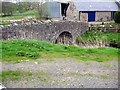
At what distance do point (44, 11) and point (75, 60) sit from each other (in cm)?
3463

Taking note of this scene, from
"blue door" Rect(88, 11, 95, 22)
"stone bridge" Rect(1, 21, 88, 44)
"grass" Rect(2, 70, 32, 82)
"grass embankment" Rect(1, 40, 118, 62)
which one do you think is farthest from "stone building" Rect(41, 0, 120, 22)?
"grass" Rect(2, 70, 32, 82)

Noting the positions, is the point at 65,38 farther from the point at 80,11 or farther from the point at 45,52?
the point at 80,11

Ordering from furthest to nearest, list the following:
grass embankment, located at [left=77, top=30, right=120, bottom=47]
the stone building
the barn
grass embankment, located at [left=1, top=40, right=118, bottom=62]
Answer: the barn
the stone building
grass embankment, located at [left=77, top=30, right=120, bottom=47]
grass embankment, located at [left=1, top=40, right=118, bottom=62]

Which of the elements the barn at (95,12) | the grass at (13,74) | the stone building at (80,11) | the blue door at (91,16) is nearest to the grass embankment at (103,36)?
the stone building at (80,11)

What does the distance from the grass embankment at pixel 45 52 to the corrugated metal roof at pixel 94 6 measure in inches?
1312

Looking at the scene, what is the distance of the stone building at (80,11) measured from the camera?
5100 centimetres

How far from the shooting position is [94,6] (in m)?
53.6

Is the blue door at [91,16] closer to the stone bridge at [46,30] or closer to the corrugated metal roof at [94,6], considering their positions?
the corrugated metal roof at [94,6]

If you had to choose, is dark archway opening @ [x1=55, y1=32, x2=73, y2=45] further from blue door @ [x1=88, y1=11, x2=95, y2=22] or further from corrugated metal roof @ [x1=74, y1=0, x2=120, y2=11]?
blue door @ [x1=88, y1=11, x2=95, y2=22]

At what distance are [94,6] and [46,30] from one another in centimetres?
2656

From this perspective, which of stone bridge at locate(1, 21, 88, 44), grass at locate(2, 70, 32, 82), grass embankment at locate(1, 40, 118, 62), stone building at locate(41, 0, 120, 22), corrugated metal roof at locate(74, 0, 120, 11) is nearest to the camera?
grass at locate(2, 70, 32, 82)

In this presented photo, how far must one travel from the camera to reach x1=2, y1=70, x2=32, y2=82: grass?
1218 cm

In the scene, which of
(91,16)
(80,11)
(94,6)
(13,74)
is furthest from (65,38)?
(13,74)

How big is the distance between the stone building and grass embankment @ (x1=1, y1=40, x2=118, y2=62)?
31883 millimetres
